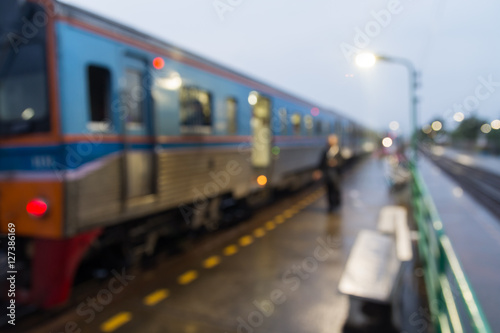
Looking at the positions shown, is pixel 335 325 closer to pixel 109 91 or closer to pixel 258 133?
pixel 109 91

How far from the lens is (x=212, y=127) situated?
24.0ft

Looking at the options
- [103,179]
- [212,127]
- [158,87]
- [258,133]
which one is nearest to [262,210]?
[258,133]

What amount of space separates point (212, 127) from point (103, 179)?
9.42ft

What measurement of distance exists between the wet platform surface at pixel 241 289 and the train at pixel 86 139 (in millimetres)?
577

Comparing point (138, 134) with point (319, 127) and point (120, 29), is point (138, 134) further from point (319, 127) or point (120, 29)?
point (319, 127)

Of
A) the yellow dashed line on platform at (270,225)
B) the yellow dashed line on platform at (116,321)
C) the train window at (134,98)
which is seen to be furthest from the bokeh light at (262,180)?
the yellow dashed line on platform at (116,321)

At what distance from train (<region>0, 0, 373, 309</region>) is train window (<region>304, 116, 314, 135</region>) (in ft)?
24.4

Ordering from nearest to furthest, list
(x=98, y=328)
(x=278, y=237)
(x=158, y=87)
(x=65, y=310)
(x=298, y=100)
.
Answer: (x=98, y=328) → (x=65, y=310) → (x=158, y=87) → (x=278, y=237) → (x=298, y=100)

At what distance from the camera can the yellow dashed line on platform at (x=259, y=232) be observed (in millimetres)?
8023

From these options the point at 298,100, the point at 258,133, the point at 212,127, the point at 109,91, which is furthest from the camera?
the point at 298,100

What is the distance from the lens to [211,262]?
20.8 ft

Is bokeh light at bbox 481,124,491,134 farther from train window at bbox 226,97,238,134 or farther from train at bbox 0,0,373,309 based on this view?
train at bbox 0,0,373,309

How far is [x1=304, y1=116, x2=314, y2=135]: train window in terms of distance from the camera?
13984 mm

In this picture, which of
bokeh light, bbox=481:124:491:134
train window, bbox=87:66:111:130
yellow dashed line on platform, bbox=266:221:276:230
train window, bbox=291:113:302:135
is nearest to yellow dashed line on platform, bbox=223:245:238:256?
yellow dashed line on platform, bbox=266:221:276:230
